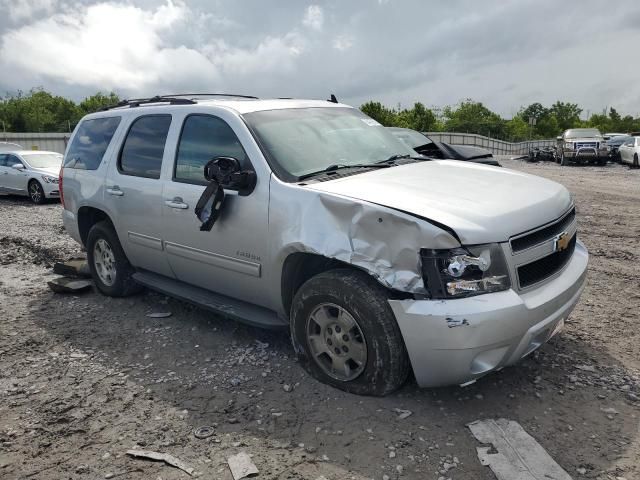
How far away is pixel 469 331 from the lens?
283cm

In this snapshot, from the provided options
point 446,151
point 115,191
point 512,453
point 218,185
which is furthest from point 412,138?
point 512,453

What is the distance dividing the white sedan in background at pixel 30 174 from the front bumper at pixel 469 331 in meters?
12.9

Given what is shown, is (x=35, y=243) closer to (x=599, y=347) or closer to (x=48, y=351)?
(x=48, y=351)

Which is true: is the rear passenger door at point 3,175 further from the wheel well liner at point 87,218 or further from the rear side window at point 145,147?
the rear side window at point 145,147

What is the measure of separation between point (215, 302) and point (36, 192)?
39.0ft

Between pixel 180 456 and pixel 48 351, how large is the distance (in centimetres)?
207

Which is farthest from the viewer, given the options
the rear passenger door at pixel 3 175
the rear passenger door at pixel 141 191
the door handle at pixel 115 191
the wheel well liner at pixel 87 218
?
the rear passenger door at pixel 3 175

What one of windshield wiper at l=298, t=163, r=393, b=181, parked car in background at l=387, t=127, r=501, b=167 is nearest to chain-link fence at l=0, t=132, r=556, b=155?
parked car in background at l=387, t=127, r=501, b=167

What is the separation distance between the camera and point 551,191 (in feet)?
11.9

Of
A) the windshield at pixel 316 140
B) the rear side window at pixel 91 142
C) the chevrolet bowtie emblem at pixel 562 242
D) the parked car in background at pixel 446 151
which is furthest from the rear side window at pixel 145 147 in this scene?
the parked car in background at pixel 446 151

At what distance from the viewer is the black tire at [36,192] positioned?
13.8 meters

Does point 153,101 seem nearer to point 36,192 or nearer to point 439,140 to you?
point 36,192

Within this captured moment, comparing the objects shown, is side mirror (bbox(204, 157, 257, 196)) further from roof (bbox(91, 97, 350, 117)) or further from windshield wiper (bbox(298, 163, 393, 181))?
roof (bbox(91, 97, 350, 117))

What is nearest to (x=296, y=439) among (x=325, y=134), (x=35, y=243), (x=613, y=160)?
(x=325, y=134)
